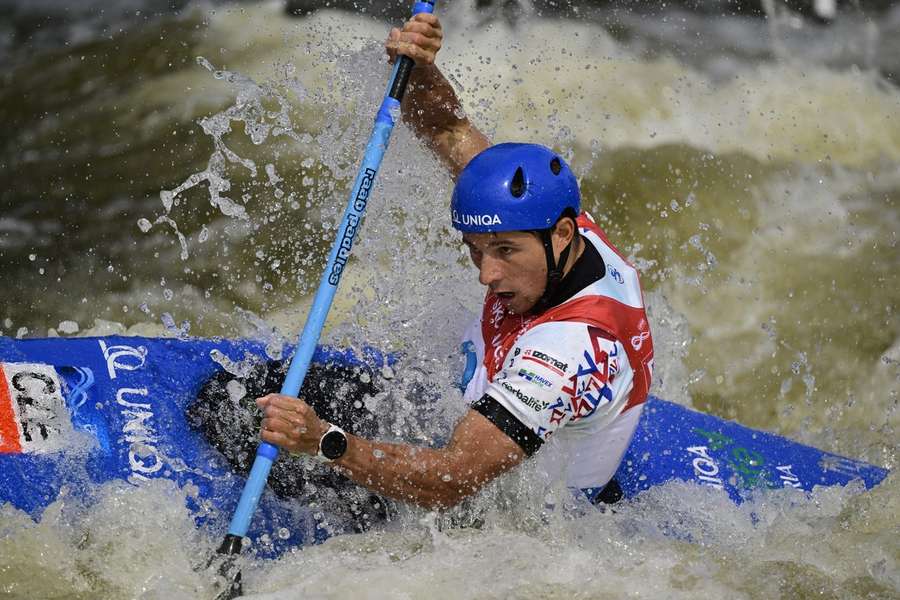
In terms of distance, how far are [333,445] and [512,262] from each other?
80 cm

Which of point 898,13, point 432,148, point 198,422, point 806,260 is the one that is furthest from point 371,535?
point 898,13

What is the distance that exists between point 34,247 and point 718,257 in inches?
185

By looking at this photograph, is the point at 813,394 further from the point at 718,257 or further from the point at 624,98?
the point at 624,98

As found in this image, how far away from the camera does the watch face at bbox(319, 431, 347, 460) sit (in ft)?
10.6

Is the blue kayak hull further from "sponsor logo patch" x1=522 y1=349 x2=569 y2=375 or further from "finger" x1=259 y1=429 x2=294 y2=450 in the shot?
"sponsor logo patch" x1=522 y1=349 x2=569 y2=375

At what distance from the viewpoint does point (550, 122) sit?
Answer: 7.98 metres

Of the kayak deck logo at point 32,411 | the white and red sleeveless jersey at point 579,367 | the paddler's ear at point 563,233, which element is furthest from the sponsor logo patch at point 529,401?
the kayak deck logo at point 32,411

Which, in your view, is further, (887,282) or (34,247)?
(887,282)

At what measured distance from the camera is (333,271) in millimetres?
3723

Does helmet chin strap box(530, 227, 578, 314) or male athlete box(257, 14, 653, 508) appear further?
helmet chin strap box(530, 227, 578, 314)

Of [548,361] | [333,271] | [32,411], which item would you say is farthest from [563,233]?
[32,411]

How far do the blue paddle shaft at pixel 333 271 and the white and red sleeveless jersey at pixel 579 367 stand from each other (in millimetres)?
566

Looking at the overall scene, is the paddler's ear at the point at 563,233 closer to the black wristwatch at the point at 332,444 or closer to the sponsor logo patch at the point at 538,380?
the sponsor logo patch at the point at 538,380

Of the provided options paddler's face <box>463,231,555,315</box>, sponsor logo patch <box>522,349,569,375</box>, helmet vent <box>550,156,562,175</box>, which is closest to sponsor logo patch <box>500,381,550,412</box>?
sponsor logo patch <box>522,349,569,375</box>
